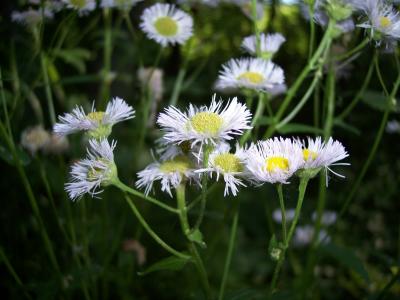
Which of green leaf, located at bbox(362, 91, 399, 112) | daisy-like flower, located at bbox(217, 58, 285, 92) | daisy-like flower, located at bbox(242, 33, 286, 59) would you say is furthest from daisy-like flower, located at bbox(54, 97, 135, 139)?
green leaf, located at bbox(362, 91, 399, 112)

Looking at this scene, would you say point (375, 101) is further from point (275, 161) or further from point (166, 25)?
point (275, 161)

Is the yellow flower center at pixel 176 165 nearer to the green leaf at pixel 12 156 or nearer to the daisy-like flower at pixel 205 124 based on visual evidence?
the daisy-like flower at pixel 205 124

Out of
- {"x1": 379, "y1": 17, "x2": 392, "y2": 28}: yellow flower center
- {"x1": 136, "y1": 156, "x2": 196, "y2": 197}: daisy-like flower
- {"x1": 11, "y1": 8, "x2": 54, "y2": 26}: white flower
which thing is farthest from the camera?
{"x1": 11, "y1": 8, "x2": 54, "y2": 26}: white flower

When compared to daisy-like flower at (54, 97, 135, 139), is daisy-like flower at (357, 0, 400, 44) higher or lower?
higher

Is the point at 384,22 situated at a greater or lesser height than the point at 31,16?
greater

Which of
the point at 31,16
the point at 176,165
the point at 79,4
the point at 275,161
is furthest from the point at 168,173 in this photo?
the point at 31,16

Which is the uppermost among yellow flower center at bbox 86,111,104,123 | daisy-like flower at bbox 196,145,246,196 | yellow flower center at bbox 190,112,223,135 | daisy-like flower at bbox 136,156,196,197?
yellow flower center at bbox 190,112,223,135

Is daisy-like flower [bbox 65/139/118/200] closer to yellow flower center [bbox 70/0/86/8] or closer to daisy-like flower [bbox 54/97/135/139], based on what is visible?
daisy-like flower [bbox 54/97/135/139]

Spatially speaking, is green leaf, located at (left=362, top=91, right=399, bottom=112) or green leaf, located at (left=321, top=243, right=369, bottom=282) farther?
green leaf, located at (left=362, top=91, right=399, bottom=112)

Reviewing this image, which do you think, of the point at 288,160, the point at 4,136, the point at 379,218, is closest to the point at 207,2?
the point at 4,136
